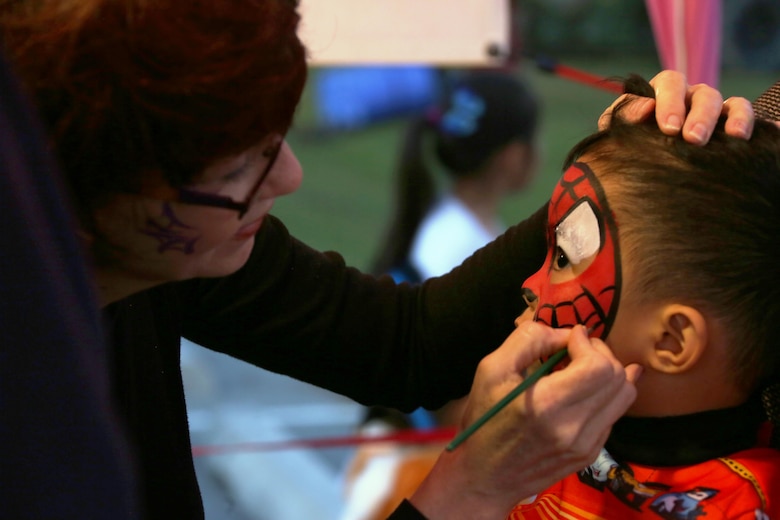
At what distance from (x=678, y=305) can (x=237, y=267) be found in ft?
1.42

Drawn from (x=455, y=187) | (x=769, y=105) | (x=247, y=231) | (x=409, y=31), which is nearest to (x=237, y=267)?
(x=247, y=231)

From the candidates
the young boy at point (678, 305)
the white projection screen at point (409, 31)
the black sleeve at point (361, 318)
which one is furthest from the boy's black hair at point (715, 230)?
the white projection screen at point (409, 31)

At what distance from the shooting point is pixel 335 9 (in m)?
2.19

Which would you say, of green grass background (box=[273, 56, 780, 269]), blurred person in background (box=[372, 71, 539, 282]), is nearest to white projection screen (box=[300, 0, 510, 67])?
blurred person in background (box=[372, 71, 539, 282])

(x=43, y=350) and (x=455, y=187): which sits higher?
(x=43, y=350)

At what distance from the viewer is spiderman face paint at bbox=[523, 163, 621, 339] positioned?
941 mm

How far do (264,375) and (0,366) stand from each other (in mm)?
3146

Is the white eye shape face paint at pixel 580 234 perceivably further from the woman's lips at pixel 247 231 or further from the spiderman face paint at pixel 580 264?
the woman's lips at pixel 247 231

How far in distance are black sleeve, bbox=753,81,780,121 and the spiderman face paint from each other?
211 millimetres

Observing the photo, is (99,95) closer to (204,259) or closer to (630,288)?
(204,259)

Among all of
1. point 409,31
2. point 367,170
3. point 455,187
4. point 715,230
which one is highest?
point 715,230

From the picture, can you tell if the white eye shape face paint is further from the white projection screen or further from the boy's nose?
the white projection screen

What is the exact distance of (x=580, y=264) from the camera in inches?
37.9

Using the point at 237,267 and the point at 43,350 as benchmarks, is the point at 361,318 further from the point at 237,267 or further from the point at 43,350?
the point at 43,350
